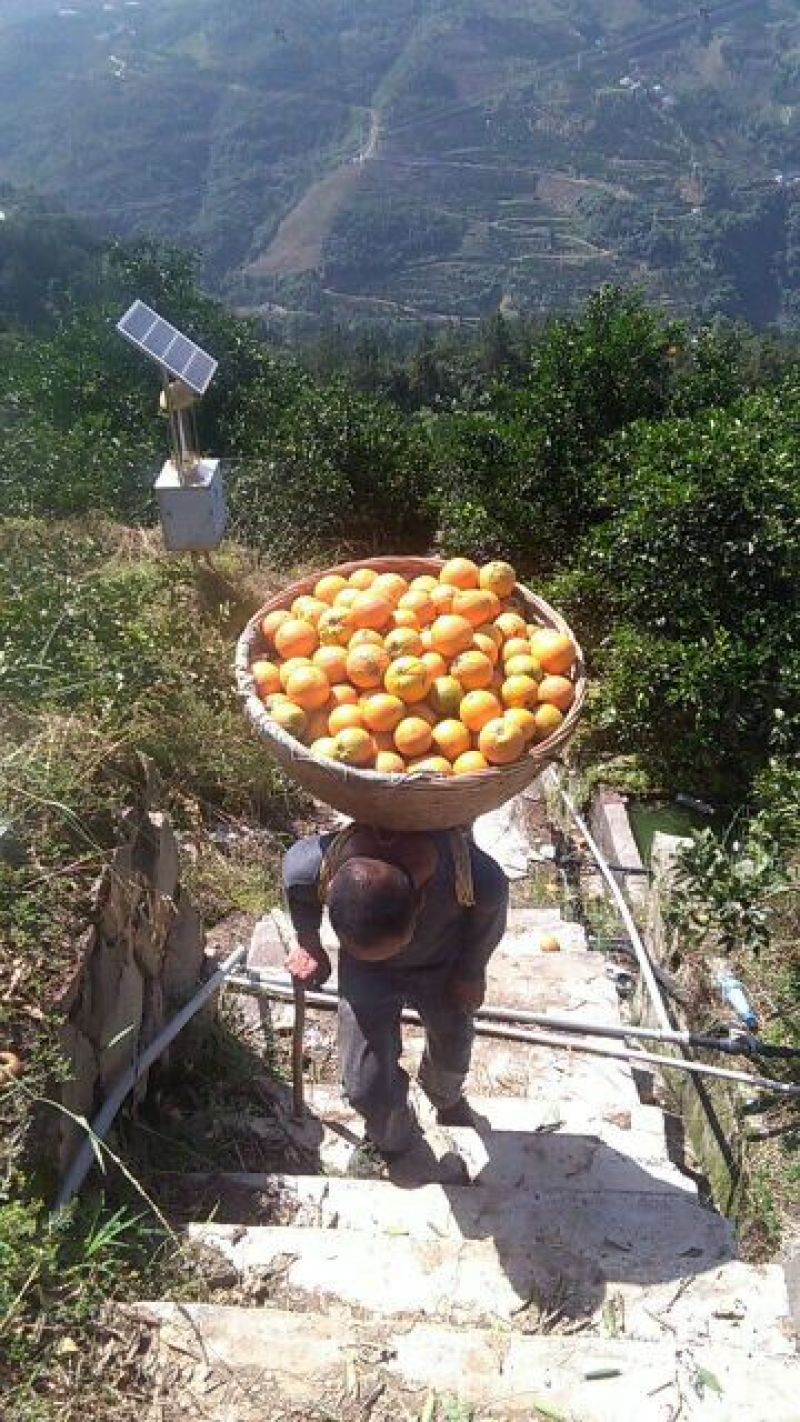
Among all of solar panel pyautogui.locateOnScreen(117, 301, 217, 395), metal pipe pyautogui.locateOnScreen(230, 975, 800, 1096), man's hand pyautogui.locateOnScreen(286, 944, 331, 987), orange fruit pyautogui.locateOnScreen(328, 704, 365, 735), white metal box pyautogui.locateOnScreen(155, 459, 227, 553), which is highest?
solar panel pyautogui.locateOnScreen(117, 301, 217, 395)

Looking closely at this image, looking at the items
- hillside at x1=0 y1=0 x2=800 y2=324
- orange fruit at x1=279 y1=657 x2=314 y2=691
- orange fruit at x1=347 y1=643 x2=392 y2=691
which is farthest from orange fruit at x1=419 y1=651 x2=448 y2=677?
hillside at x1=0 y1=0 x2=800 y2=324

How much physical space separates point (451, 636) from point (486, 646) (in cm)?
11

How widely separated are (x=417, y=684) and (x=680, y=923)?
2134mm

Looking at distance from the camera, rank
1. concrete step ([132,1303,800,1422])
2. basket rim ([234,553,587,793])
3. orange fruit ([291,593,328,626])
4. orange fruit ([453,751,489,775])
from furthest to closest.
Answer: orange fruit ([291,593,328,626])
orange fruit ([453,751,489,775])
basket rim ([234,553,587,793])
concrete step ([132,1303,800,1422])

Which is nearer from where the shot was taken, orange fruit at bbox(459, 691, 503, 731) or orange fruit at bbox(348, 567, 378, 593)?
orange fruit at bbox(459, 691, 503, 731)

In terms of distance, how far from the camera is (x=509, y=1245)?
2797 mm

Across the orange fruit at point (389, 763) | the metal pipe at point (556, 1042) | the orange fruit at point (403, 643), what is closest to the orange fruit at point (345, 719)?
the orange fruit at point (389, 763)

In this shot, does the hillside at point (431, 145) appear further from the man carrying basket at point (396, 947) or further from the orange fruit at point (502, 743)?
the orange fruit at point (502, 743)

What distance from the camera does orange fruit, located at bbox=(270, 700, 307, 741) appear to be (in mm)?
2641

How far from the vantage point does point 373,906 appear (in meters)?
2.57

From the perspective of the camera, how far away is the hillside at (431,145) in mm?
91875

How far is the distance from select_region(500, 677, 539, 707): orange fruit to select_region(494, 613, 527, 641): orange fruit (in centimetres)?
23

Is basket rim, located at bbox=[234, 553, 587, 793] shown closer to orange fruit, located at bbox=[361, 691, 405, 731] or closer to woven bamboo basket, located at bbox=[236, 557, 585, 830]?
woven bamboo basket, located at bbox=[236, 557, 585, 830]

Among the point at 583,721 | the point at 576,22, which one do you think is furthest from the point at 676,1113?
the point at 576,22
